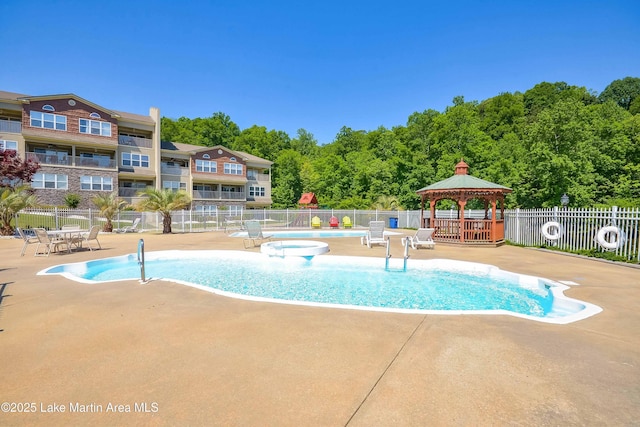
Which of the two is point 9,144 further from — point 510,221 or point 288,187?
point 510,221

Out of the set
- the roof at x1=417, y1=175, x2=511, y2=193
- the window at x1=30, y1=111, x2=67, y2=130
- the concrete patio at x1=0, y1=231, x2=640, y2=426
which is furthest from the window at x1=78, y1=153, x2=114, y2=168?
the roof at x1=417, y1=175, x2=511, y2=193

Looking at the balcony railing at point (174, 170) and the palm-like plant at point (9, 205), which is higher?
the balcony railing at point (174, 170)

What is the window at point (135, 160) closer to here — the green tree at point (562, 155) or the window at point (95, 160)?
the window at point (95, 160)

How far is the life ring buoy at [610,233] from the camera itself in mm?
10047

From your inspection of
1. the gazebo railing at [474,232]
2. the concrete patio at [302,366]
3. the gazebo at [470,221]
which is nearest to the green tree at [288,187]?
the gazebo at [470,221]

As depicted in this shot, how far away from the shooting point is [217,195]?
38.0m

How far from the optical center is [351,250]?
41.9 ft

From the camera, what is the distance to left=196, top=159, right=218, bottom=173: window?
37.5 m

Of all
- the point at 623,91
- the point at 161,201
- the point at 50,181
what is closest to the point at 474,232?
the point at 161,201

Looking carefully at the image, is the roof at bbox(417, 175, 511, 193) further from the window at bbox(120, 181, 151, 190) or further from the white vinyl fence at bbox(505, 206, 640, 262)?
the window at bbox(120, 181, 151, 190)

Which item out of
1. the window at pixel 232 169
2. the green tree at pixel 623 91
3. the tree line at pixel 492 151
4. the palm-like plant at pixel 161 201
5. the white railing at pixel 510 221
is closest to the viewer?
the white railing at pixel 510 221

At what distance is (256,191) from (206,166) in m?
7.94

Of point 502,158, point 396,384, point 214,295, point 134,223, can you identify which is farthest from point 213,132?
point 396,384

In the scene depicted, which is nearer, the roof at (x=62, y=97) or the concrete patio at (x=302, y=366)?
the concrete patio at (x=302, y=366)
